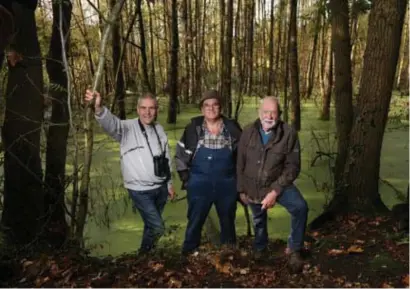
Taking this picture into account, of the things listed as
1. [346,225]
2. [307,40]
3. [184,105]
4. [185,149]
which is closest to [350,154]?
[346,225]

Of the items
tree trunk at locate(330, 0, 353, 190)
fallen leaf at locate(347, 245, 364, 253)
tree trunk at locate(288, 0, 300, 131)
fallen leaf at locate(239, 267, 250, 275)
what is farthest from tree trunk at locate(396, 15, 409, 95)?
fallen leaf at locate(239, 267, 250, 275)

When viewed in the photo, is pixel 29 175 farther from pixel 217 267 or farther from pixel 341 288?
pixel 341 288

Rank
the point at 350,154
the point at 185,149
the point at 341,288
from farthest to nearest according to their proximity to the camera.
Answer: the point at 350,154, the point at 185,149, the point at 341,288

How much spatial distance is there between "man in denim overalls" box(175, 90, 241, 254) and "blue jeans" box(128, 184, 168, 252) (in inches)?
9.7

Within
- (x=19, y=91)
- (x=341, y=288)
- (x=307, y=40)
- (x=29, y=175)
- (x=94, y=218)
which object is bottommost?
(x=94, y=218)

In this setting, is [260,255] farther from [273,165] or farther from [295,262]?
[273,165]

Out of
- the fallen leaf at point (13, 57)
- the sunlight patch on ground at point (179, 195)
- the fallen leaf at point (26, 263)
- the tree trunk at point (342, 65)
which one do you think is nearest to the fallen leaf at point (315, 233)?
the sunlight patch on ground at point (179, 195)

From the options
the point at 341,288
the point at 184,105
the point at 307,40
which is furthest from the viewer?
the point at 307,40

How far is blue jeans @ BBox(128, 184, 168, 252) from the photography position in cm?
341

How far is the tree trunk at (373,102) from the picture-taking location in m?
3.99

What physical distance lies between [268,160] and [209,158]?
1.38 feet

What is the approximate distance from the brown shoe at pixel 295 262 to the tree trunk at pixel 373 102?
1589 millimetres

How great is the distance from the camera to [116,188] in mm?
6344

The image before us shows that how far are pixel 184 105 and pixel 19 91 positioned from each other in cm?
928
